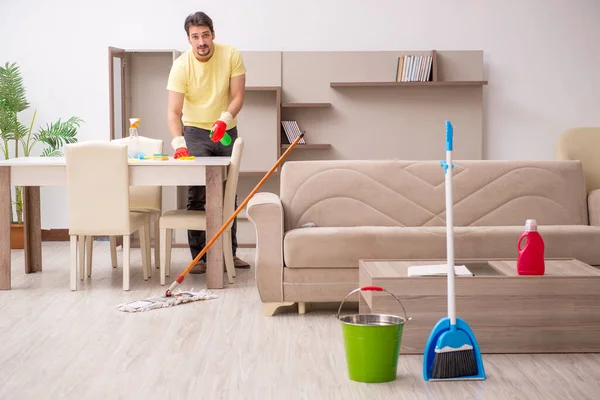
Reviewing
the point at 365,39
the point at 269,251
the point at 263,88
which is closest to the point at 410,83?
the point at 365,39

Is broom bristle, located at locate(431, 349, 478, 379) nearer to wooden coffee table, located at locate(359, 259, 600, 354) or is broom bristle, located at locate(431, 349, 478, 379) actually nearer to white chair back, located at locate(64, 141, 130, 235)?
wooden coffee table, located at locate(359, 259, 600, 354)

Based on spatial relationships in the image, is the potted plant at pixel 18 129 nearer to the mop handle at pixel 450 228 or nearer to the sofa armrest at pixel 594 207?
the sofa armrest at pixel 594 207

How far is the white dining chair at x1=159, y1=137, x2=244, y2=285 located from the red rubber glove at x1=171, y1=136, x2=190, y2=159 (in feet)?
0.93

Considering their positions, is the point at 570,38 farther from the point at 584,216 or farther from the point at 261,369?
the point at 261,369

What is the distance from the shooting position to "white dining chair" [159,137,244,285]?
16.1 ft

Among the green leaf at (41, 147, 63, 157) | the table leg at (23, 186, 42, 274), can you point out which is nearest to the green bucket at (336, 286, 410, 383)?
the table leg at (23, 186, 42, 274)

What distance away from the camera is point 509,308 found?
10.8 feet

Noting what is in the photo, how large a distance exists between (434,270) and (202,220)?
6.29 ft

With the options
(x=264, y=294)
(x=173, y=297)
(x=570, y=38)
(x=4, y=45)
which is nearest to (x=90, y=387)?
(x=264, y=294)

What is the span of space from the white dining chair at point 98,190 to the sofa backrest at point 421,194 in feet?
3.16

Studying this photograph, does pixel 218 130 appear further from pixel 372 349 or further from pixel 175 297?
pixel 372 349

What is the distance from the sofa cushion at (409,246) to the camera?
4.00 metres

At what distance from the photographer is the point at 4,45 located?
22.6 feet

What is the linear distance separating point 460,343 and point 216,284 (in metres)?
2.17
